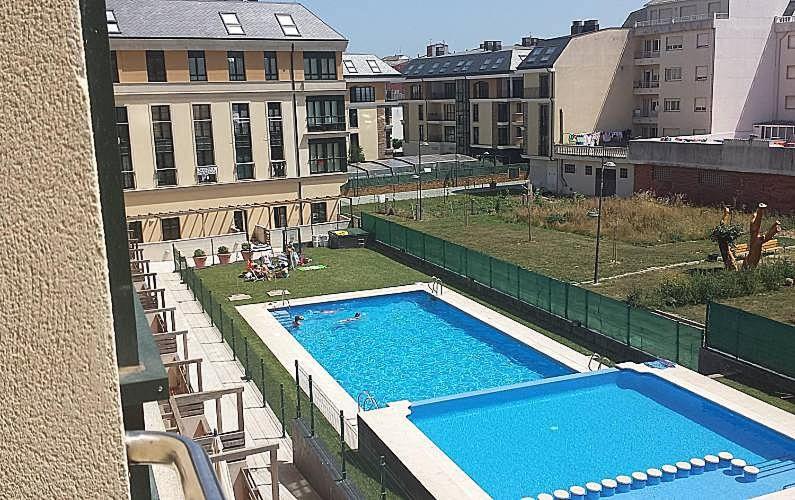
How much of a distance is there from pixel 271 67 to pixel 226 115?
9.92 feet

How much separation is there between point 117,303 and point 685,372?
1717 cm

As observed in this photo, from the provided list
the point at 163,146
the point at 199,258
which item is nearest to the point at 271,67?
the point at 163,146

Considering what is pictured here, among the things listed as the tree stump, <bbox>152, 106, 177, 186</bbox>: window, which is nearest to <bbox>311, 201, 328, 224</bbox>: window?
<bbox>152, 106, 177, 186</bbox>: window

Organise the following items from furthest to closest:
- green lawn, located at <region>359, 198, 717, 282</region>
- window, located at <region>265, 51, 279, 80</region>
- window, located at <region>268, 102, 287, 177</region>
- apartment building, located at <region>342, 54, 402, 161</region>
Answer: apartment building, located at <region>342, 54, 402, 161</region>
window, located at <region>268, 102, 287, 177</region>
window, located at <region>265, 51, 279, 80</region>
green lawn, located at <region>359, 198, 717, 282</region>

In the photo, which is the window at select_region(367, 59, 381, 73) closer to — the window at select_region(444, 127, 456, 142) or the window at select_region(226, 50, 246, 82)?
the window at select_region(444, 127, 456, 142)

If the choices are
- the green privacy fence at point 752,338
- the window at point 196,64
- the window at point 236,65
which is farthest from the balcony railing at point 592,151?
the green privacy fence at point 752,338

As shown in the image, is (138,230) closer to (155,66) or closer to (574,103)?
(155,66)

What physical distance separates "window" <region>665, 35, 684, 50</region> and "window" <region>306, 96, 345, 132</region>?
22670mm

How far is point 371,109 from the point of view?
60.3m

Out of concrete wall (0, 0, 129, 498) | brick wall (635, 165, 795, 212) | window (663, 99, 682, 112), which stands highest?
window (663, 99, 682, 112)

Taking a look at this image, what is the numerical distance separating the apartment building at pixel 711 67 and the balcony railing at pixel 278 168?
25.5 m

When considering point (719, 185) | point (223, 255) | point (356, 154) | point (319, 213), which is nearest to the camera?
point (223, 255)

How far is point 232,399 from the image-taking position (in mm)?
16828

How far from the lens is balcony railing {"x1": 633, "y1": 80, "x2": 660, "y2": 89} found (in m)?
48.0
